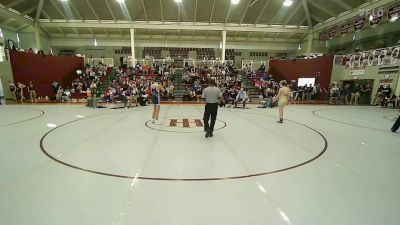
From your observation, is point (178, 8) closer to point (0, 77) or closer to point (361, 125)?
point (0, 77)

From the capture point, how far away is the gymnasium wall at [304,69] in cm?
1798

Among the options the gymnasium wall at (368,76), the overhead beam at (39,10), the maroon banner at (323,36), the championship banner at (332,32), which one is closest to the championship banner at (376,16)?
the gymnasium wall at (368,76)

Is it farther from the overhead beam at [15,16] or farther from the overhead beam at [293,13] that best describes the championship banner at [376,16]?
the overhead beam at [15,16]

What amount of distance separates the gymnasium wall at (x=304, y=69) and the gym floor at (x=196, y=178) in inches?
521

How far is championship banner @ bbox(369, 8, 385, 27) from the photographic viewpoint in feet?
48.0

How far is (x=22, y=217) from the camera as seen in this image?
239 centimetres

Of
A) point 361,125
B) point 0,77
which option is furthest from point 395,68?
point 0,77

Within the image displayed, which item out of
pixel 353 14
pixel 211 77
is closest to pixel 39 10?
pixel 211 77

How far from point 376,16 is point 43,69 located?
22786mm

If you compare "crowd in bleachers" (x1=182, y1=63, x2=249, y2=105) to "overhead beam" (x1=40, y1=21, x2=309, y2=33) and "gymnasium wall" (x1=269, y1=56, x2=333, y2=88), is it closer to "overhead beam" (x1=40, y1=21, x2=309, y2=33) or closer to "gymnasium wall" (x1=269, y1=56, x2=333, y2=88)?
"gymnasium wall" (x1=269, y1=56, x2=333, y2=88)

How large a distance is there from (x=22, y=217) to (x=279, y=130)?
6.07 meters

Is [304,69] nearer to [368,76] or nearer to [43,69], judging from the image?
[368,76]

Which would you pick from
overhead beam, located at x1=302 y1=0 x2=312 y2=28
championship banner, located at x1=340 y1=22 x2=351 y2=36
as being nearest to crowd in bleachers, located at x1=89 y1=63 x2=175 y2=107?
overhead beam, located at x1=302 y1=0 x2=312 y2=28

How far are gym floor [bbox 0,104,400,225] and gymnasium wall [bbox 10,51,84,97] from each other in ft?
37.9
